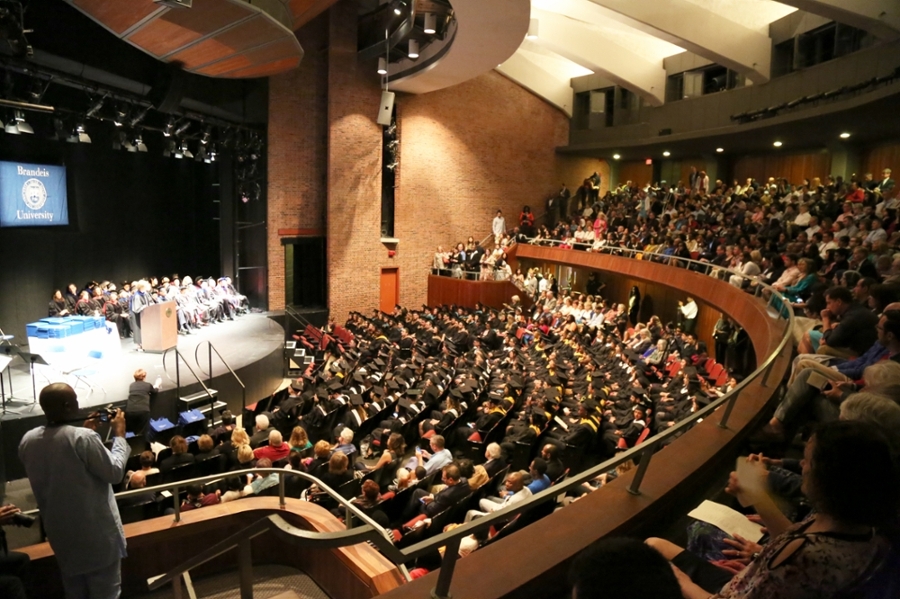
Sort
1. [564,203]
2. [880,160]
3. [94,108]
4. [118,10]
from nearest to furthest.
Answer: [118,10]
[94,108]
[880,160]
[564,203]

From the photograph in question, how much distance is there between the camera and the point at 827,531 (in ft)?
5.22

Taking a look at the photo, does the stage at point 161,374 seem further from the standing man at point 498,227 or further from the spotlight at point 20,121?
the standing man at point 498,227

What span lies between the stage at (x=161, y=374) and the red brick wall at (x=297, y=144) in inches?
131

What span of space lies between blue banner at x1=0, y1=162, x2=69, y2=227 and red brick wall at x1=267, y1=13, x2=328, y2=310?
576 cm

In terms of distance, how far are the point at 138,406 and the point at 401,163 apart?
12.9 meters

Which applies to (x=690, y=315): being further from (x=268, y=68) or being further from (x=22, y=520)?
(x=22, y=520)

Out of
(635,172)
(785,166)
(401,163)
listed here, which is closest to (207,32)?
(401,163)

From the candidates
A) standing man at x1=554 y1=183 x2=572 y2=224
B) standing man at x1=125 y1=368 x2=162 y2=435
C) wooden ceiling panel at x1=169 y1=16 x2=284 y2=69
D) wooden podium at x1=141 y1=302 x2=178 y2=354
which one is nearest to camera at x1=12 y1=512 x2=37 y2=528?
standing man at x1=125 y1=368 x2=162 y2=435

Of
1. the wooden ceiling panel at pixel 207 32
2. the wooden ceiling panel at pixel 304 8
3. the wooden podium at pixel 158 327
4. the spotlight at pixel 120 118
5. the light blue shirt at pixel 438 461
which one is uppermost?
the wooden ceiling panel at pixel 304 8

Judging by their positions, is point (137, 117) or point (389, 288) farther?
point (389, 288)

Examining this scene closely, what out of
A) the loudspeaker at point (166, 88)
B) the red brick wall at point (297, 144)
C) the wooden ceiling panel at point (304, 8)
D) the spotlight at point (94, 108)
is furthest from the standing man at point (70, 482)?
the red brick wall at point (297, 144)

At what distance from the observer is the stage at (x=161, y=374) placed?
26.9 ft

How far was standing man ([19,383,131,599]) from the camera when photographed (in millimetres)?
2998

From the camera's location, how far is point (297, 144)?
17.8m
